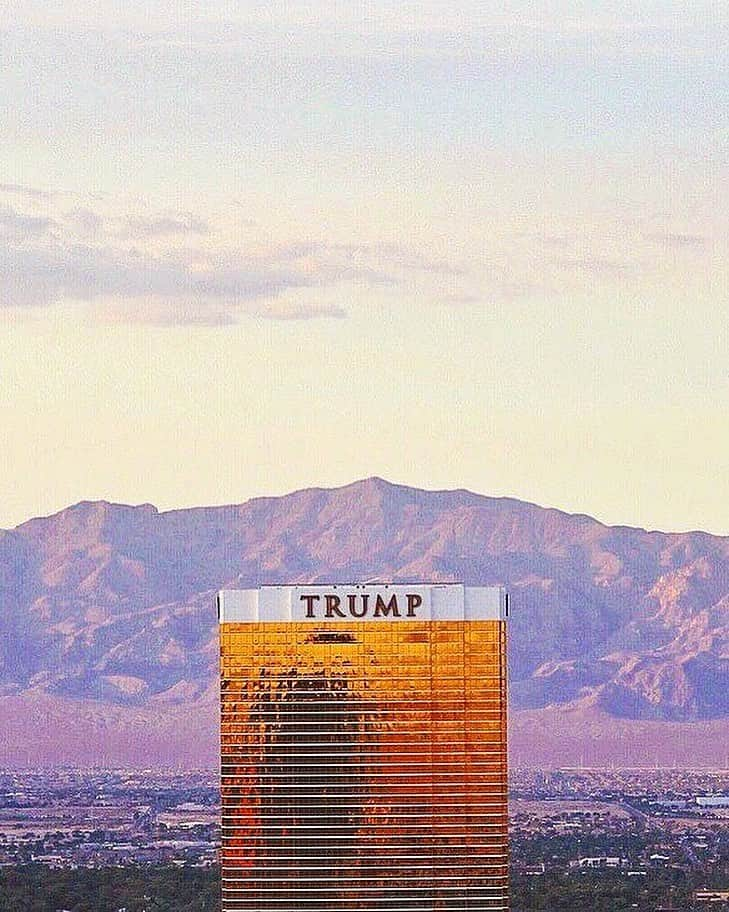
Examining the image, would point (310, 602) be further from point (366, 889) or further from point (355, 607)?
point (366, 889)

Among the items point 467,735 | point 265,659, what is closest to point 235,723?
point 265,659

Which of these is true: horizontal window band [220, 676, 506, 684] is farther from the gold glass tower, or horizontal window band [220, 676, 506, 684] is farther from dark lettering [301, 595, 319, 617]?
dark lettering [301, 595, 319, 617]

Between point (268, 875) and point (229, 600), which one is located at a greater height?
point (229, 600)

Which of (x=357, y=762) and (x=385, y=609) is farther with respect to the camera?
(x=385, y=609)

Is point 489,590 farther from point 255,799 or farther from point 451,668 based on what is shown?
point 255,799

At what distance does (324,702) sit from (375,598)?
7509 millimetres

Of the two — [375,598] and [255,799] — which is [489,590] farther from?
[255,799]

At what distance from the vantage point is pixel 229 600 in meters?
170

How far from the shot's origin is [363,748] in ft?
556

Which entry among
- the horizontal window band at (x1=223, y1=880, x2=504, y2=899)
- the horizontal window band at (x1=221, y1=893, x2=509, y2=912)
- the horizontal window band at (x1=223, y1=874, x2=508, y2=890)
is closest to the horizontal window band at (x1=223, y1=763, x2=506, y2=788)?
the horizontal window band at (x1=223, y1=874, x2=508, y2=890)

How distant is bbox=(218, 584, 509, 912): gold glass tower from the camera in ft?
544

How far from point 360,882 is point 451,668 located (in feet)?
49.7

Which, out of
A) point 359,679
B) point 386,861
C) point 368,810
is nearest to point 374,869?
point 386,861

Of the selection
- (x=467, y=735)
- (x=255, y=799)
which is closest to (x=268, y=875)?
(x=255, y=799)
